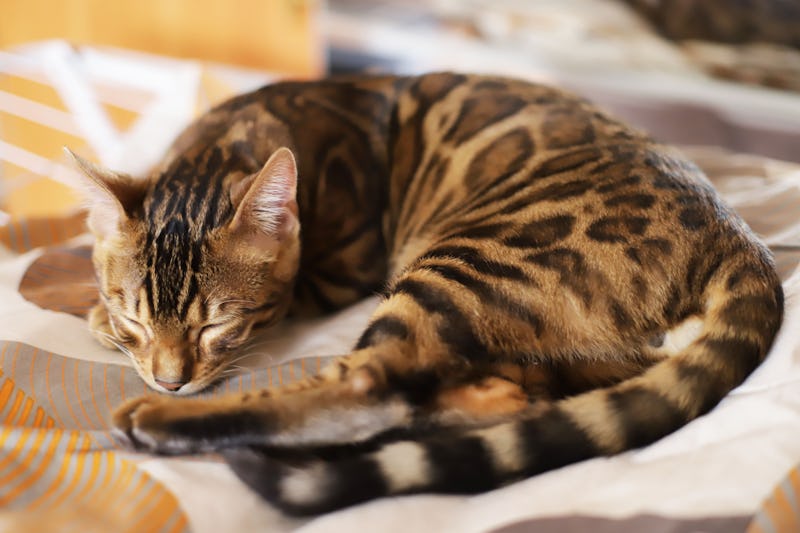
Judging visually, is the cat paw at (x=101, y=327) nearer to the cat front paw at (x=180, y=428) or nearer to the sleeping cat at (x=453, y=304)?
the sleeping cat at (x=453, y=304)

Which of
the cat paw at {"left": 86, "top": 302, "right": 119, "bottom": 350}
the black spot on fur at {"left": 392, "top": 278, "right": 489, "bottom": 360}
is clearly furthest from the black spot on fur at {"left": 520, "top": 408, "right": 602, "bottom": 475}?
the cat paw at {"left": 86, "top": 302, "right": 119, "bottom": 350}

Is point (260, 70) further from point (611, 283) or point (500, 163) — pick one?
point (611, 283)

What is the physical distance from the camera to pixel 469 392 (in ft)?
2.94

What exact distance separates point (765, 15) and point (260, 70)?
2049 mm

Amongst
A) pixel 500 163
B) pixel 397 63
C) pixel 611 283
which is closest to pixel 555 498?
pixel 611 283

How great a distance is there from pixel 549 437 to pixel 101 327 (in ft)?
2.48

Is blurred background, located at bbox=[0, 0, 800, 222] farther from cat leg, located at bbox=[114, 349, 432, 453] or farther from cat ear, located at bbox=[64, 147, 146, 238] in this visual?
cat leg, located at bbox=[114, 349, 432, 453]

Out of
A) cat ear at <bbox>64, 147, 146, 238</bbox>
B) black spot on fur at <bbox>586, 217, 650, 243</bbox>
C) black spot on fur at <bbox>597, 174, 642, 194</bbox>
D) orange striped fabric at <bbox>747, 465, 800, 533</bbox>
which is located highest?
black spot on fur at <bbox>597, 174, 642, 194</bbox>

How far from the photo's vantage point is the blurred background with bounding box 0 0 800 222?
2.05 m

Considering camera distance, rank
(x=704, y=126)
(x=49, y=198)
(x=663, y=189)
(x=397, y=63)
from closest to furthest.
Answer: (x=663, y=189)
(x=704, y=126)
(x=397, y=63)
(x=49, y=198)

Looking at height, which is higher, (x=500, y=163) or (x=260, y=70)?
(x=500, y=163)

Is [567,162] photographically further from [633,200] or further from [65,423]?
[65,423]

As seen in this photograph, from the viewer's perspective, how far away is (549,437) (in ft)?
2.54

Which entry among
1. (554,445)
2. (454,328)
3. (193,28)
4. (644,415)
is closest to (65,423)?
(454,328)
